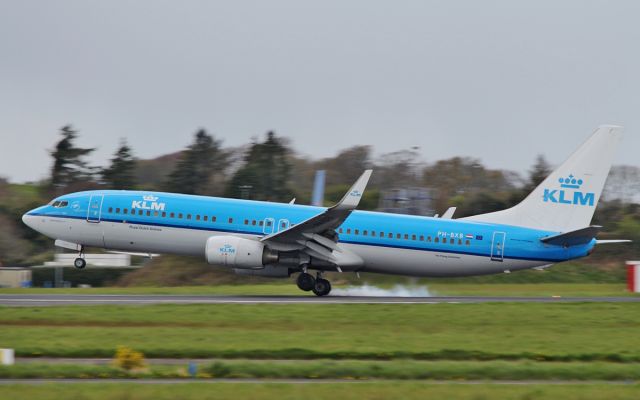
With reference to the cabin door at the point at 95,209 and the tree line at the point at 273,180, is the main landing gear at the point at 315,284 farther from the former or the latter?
the tree line at the point at 273,180

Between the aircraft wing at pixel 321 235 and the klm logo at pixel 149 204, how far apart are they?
444 cm

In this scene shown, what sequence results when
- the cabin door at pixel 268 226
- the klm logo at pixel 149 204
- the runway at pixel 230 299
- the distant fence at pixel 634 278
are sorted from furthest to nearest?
the distant fence at pixel 634 278 < the klm logo at pixel 149 204 < the cabin door at pixel 268 226 < the runway at pixel 230 299

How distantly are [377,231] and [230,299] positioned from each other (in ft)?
20.4

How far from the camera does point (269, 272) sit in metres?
34.1

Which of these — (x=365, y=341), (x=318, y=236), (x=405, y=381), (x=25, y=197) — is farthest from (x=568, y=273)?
(x=25, y=197)

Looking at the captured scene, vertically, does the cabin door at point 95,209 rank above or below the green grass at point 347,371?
above

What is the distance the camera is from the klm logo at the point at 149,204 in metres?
35.0

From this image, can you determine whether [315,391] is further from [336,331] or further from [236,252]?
[236,252]

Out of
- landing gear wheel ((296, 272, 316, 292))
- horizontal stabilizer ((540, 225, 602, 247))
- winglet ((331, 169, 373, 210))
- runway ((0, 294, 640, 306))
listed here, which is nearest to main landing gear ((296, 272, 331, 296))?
landing gear wheel ((296, 272, 316, 292))

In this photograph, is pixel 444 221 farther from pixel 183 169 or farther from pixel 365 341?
pixel 183 169

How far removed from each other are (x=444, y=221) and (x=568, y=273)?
2021 centimetres

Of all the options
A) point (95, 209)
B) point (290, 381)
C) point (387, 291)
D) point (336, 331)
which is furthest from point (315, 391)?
point (387, 291)

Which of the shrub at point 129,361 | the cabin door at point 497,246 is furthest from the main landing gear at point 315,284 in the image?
the shrub at point 129,361

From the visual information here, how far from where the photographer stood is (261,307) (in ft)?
93.5
